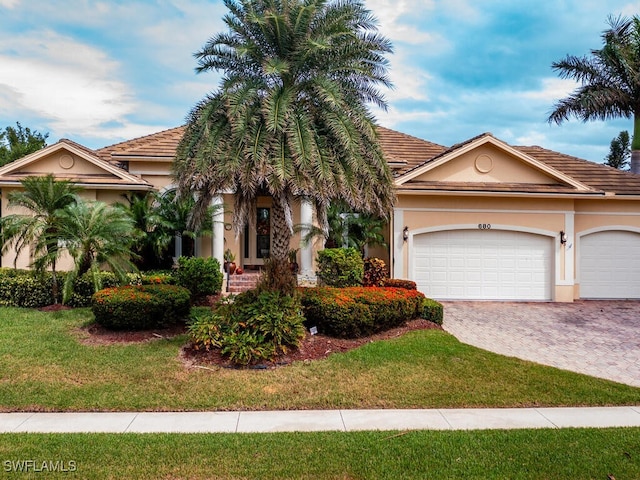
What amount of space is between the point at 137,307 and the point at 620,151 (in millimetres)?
39264

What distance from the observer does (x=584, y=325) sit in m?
11.4

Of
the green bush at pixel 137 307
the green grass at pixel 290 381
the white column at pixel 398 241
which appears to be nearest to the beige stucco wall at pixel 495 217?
the white column at pixel 398 241

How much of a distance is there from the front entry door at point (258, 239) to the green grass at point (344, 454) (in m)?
11.4

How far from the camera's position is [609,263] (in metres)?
15.4

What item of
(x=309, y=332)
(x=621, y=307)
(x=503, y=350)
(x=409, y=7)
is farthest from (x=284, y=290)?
(x=621, y=307)

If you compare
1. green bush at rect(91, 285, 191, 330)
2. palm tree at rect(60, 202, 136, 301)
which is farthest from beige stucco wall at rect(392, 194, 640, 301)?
palm tree at rect(60, 202, 136, 301)

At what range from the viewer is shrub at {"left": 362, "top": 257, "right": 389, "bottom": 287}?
13633mm

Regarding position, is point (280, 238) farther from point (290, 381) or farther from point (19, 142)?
point (19, 142)

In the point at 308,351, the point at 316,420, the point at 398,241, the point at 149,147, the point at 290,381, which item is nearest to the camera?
the point at 316,420

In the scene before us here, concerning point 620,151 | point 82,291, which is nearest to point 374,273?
point 82,291

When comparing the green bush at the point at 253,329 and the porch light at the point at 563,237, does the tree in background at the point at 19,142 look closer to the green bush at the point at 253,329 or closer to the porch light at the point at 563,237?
the green bush at the point at 253,329

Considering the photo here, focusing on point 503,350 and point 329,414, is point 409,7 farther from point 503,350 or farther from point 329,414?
point 329,414

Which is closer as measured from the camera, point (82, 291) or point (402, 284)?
point (82, 291)

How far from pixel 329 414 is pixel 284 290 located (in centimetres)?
339
